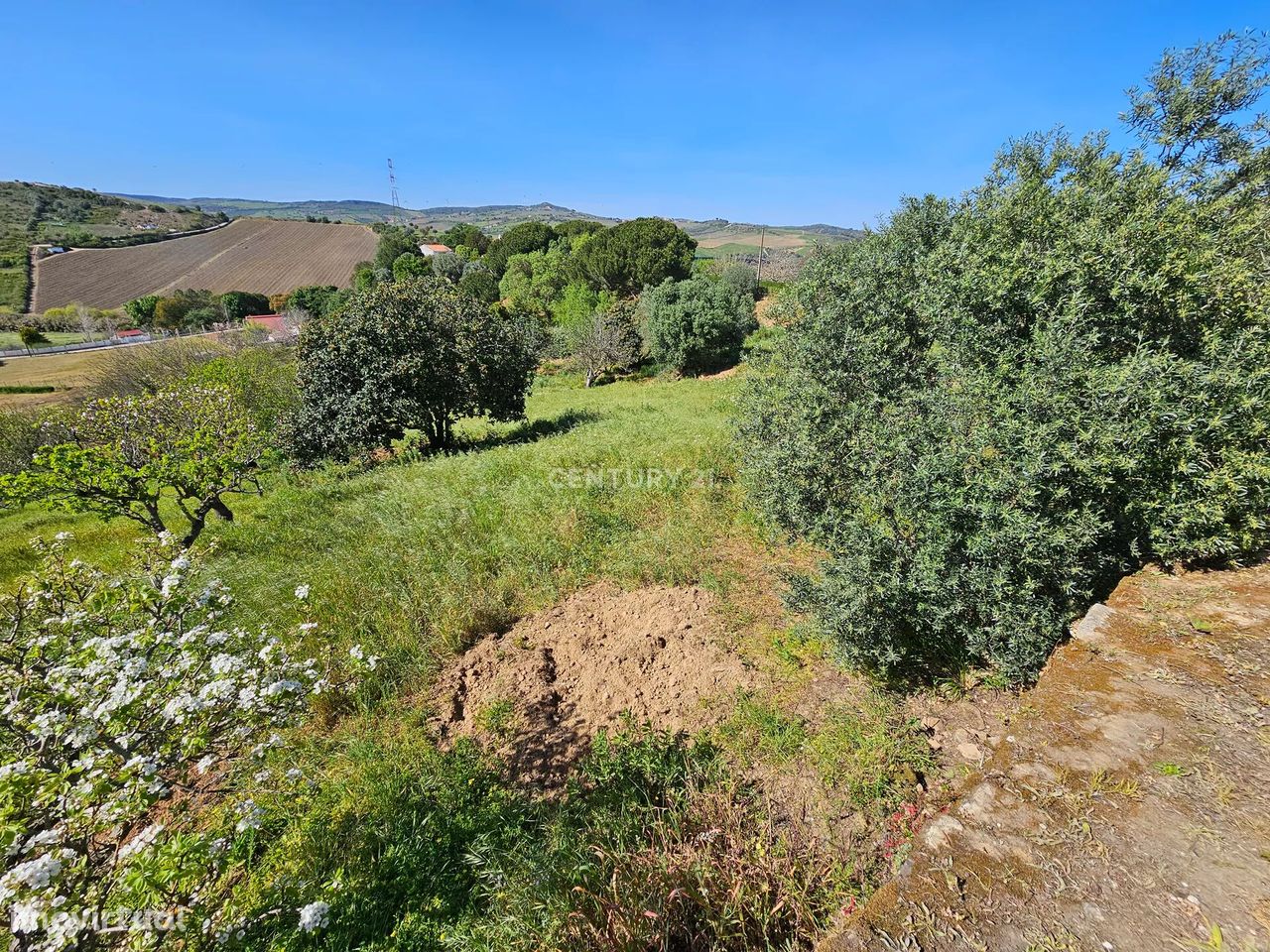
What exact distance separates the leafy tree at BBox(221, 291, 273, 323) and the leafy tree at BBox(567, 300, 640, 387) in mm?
44507

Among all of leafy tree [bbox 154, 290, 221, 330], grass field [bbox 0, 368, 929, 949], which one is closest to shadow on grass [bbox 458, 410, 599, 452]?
grass field [bbox 0, 368, 929, 949]

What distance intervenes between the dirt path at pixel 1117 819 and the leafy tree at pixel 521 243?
6504cm

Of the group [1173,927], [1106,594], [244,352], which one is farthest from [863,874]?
[244,352]

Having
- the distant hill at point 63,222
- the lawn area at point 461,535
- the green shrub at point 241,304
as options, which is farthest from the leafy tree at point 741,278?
the distant hill at point 63,222

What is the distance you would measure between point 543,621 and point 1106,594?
563 cm

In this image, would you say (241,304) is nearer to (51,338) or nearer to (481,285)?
(51,338)

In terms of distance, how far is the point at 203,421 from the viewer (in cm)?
798

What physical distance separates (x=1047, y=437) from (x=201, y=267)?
9852 cm

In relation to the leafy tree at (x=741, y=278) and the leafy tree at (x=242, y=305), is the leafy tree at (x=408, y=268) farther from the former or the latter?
the leafy tree at (x=741, y=278)

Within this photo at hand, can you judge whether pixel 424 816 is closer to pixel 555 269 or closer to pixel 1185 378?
pixel 1185 378

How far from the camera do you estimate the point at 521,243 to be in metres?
60.6

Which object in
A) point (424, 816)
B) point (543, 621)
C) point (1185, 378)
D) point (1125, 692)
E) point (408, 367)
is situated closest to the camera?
point (1125, 692)

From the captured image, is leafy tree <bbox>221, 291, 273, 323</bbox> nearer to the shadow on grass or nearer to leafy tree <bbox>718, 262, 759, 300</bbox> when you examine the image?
leafy tree <bbox>718, 262, 759, 300</bbox>

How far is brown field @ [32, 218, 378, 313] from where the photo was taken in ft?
197
